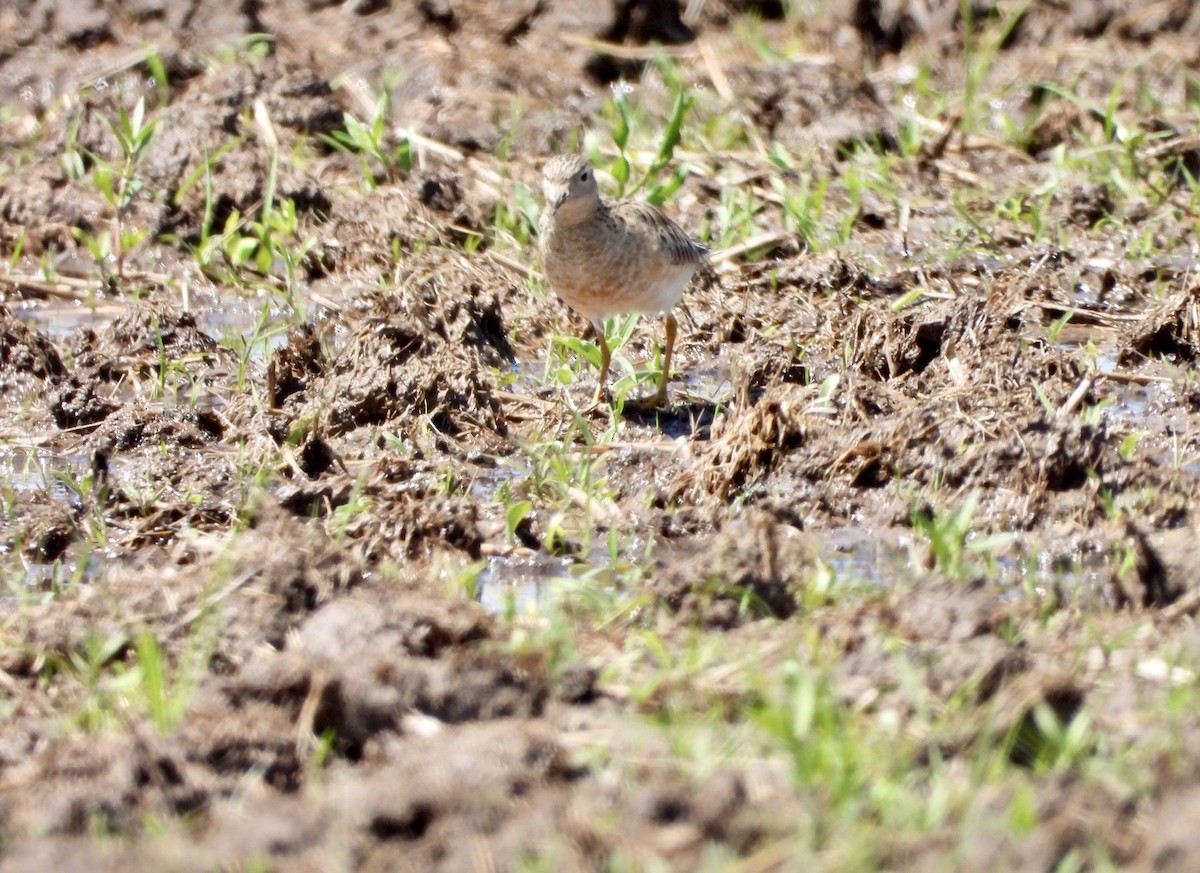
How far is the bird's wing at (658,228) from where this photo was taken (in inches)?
279

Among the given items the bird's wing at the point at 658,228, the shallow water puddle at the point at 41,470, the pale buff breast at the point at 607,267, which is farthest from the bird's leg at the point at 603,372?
the shallow water puddle at the point at 41,470

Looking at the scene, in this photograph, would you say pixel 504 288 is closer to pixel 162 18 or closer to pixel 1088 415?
pixel 1088 415

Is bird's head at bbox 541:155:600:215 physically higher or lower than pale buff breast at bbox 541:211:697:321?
higher

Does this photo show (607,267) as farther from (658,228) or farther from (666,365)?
(666,365)

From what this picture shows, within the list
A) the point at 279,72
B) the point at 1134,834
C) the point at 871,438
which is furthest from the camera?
the point at 279,72

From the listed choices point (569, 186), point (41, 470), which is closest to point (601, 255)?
point (569, 186)

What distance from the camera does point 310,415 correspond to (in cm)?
632

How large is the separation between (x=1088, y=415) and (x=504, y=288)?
2992 mm

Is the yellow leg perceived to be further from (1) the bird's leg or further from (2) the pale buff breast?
(1) the bird's leg

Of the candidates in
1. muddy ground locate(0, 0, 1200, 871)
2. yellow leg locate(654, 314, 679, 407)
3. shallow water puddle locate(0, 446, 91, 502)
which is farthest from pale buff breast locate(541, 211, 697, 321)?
shallow water puddle locate(0, 446, 91, 502)

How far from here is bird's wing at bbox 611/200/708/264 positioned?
7094 mm

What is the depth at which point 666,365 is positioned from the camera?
278 inches

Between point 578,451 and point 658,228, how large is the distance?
1.19 metres

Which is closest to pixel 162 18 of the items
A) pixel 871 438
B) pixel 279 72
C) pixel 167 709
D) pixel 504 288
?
Result: pixel 279 72
